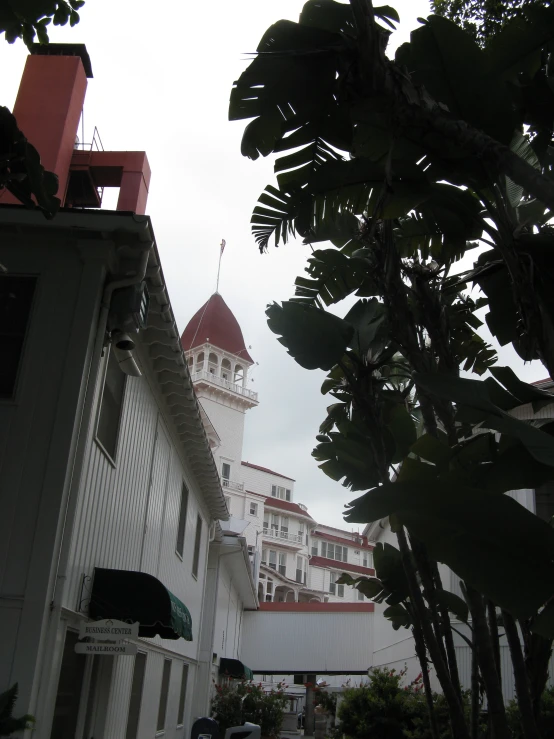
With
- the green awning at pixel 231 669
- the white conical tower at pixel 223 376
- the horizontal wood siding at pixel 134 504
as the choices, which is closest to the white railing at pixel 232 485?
the white conical tower at pixel 223 376

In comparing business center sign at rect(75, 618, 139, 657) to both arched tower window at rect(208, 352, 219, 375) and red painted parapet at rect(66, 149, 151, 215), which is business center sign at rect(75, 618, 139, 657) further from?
arched tower window at rect(208, 352, 219, 375)

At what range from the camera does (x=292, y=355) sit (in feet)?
14.6

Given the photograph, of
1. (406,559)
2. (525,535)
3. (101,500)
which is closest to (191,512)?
(101,500)

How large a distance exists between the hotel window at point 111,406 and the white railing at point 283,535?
49200 millimetres

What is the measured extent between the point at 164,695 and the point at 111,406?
6610mm

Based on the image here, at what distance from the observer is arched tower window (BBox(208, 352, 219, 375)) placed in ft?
169

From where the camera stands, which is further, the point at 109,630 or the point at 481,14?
the point at 481,14

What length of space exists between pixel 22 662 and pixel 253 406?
46.6m

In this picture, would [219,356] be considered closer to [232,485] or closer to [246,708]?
[232,485]

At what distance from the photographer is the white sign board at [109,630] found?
5961 mm

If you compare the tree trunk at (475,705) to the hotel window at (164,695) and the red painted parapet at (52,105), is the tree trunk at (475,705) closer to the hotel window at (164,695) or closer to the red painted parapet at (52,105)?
the red painted parapet at (52,105)

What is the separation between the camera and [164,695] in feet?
37.7

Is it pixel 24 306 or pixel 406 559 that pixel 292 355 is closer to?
pixel 406 559

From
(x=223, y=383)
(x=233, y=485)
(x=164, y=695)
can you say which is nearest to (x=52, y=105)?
(x=164, y=695)
